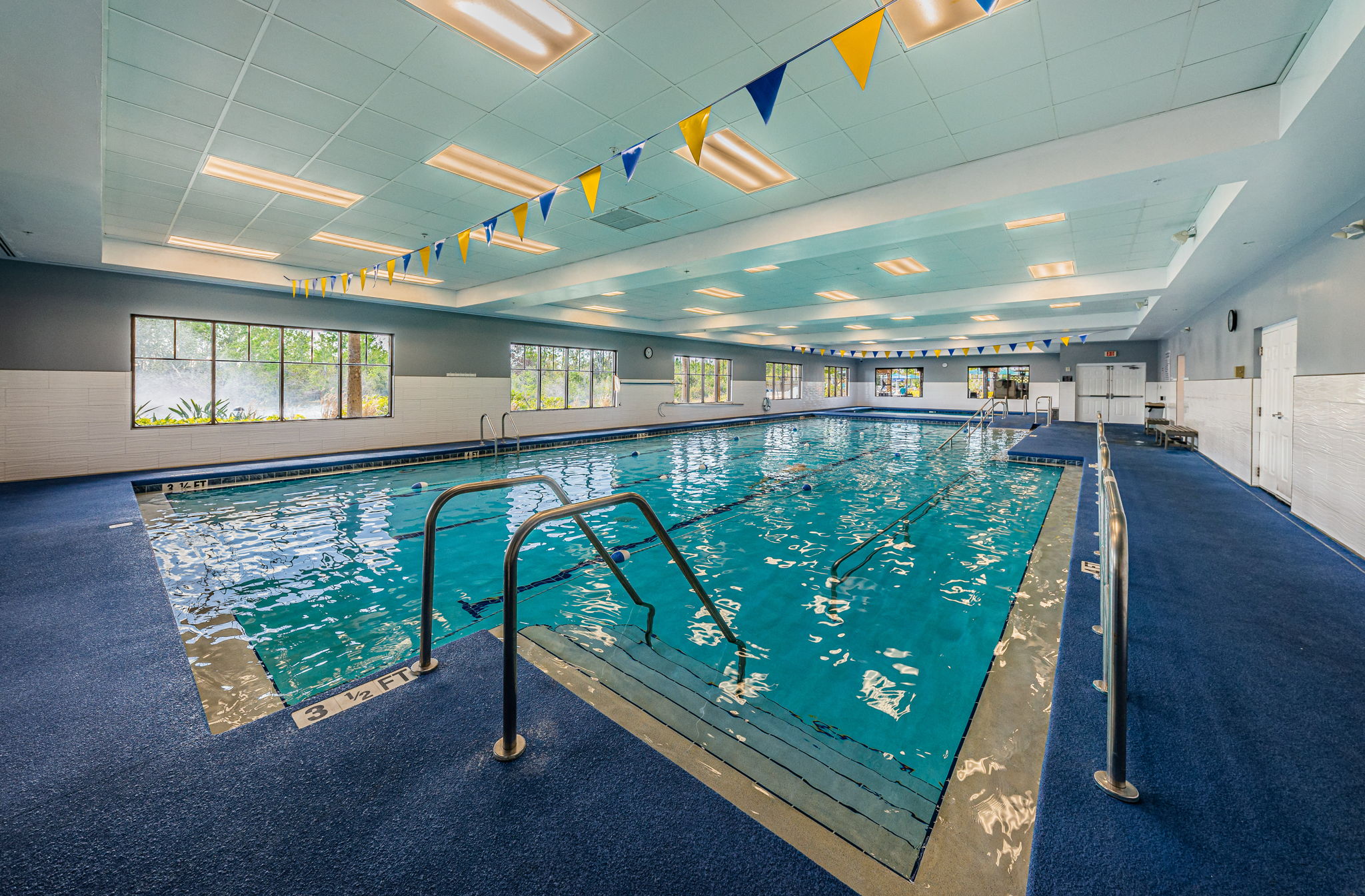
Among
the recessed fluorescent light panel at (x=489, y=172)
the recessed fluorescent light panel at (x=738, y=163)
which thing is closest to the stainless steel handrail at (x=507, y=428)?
the recessed fluorescent light panel at (x=489, y=172)

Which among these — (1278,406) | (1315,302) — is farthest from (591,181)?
(1278,406)

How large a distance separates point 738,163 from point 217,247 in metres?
7.19

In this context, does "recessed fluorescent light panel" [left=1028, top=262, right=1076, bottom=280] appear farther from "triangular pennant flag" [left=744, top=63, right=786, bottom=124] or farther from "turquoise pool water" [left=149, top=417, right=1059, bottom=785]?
"triangular pennant flag" [left=744, top=63, right=786, bottom=124]

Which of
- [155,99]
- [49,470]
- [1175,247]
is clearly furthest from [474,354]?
[1175,247]

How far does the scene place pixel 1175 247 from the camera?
6.89 metres

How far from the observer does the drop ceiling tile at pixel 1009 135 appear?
3.71 meters

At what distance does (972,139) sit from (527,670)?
4824 mm

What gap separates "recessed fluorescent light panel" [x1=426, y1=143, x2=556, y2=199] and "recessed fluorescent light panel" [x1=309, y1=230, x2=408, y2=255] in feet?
9.25

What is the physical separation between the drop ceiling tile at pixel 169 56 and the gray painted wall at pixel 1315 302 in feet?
25.2

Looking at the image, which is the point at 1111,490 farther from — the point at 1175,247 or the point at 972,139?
the point at 1175,247

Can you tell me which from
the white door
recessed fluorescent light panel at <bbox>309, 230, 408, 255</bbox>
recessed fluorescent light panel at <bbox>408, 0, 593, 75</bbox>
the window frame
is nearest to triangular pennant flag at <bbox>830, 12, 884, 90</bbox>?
recessed fluorescent light panel at <bbox>408, 0, 593, 75</bbox>

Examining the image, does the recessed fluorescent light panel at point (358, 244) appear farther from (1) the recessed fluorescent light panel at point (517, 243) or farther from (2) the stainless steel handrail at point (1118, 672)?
(2) the stainless steel handrail at point (1118, 672)

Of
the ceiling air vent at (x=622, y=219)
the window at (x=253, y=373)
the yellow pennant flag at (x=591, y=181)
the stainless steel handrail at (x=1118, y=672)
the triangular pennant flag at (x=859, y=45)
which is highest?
the ceiling air vent at (x=622, y=219)

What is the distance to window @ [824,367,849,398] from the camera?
24.7 meters
